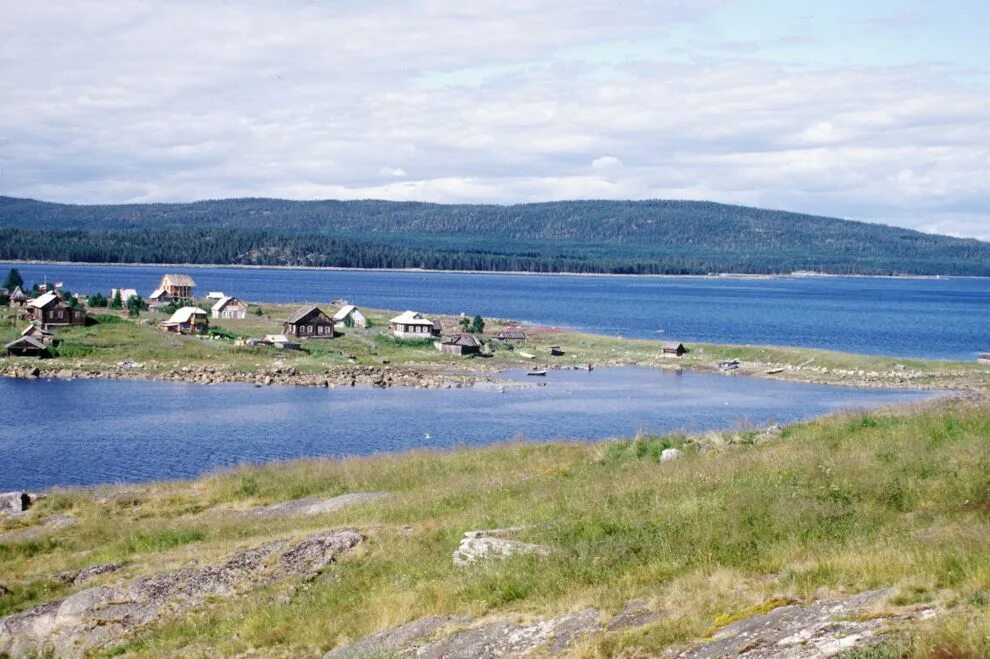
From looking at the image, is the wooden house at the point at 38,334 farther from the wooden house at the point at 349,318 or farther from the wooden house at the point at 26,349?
the wooden house at the point at 349,318

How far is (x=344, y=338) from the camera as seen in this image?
91875 millimetres

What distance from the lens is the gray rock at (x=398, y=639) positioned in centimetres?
1203

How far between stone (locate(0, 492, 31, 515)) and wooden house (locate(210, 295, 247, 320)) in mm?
77016

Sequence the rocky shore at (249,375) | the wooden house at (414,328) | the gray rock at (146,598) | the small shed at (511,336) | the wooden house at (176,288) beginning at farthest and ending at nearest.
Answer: the wooden house at (176,288), the small shed at (511,336), the wooden house at (414,328), the rocky shore at (249,375), the gray rock at (146,598)

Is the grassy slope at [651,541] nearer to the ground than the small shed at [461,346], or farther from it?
farther from it

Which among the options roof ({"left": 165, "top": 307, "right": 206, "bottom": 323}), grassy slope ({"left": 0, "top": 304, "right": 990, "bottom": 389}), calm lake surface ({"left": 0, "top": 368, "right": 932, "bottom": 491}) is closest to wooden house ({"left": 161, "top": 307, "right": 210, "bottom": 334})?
roof ({"left": 165, "top": 307, "right": 206, "bottom": 323})

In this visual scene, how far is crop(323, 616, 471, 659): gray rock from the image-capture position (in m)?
12.0

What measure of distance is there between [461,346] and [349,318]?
57.2ft

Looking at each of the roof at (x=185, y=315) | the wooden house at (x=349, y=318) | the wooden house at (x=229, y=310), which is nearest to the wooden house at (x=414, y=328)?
the wooden house at (x=349, y=318)

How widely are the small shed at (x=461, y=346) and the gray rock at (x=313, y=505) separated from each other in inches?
2462

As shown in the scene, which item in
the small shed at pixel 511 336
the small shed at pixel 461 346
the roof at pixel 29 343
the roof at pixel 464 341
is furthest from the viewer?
the small shed at pixel 511 336

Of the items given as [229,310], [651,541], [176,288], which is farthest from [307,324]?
[651,541]

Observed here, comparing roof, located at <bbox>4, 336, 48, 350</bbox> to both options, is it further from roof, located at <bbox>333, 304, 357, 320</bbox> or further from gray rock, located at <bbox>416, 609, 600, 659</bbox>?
gray rock, located at <bbox>416, 609, 600, 659</bbox>

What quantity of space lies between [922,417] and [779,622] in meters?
13.0
